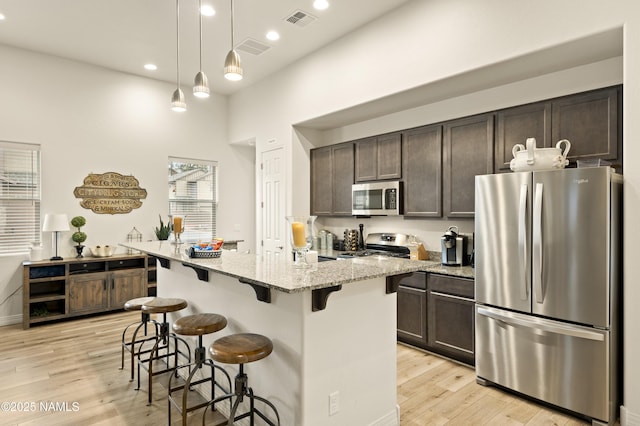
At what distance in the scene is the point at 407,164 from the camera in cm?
425

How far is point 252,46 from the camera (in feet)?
15.5

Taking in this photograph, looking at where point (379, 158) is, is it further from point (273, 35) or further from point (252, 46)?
point (252, 46)

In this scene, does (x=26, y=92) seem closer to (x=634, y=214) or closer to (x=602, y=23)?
(x=602, y=23)

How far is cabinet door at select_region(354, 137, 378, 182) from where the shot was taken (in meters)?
4.63

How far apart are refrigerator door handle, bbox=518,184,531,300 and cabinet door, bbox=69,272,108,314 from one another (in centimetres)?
503

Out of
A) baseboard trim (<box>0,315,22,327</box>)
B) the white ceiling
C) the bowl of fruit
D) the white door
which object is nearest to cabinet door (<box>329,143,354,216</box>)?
the white door

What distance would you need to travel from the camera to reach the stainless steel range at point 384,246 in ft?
15.0

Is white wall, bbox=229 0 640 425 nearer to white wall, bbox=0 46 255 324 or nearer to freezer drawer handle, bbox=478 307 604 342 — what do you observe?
freezer drawer handle, bbox=478 307 604 342

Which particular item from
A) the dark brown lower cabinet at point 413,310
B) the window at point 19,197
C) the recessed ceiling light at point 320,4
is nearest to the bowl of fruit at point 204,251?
the dark brown lower cabinet at point 413,310

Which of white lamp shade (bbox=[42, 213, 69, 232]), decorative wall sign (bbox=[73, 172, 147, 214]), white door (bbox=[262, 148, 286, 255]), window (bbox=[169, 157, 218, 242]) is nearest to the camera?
white lamp shade (bbox=[42, 213, 69, 232])

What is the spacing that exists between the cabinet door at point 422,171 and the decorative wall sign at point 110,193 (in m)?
4.06

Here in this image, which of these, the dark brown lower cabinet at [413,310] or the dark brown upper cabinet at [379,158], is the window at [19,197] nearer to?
the dark brown upper cabinet at [379,158]

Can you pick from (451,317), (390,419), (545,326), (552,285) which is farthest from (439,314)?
(390,419)

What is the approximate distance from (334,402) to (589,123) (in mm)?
2806
